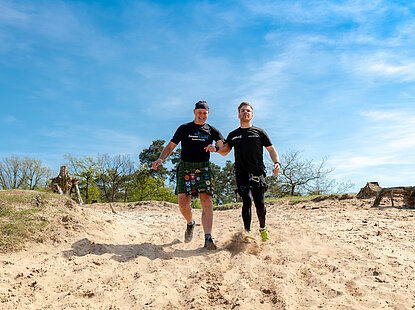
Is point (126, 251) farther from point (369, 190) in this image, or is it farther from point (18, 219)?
point (369, 190)

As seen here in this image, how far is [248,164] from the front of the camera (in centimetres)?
495

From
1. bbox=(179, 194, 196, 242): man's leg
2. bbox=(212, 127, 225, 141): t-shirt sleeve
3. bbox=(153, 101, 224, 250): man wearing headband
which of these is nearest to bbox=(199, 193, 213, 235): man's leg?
bbox=(153, 101, 224, 250): man wearing headband

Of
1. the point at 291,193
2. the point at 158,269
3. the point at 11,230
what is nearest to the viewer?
the point at 158,269

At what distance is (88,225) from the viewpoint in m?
5.89

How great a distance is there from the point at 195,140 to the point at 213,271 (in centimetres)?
208

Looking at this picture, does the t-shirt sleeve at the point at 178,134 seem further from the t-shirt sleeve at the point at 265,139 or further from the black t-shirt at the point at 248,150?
the t-shirt sleeve at the point at 265,139

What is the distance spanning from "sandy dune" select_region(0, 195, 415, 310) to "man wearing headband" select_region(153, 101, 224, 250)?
70cm

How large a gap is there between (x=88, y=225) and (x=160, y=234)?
1.48m

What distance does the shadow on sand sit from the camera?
471cm

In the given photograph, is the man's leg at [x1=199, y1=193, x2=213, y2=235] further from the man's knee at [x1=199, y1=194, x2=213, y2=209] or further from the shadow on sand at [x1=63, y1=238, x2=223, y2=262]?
the shadow on sand at [x1=63, y1=238, x2=223, y2=262]

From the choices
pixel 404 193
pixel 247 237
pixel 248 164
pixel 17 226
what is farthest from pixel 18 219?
pixel 404 193

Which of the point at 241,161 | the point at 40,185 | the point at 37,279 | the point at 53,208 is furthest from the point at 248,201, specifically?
the point at 40,185

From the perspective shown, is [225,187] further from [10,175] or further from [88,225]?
[88,225]

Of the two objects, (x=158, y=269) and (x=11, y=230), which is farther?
(x=11, y=230)
